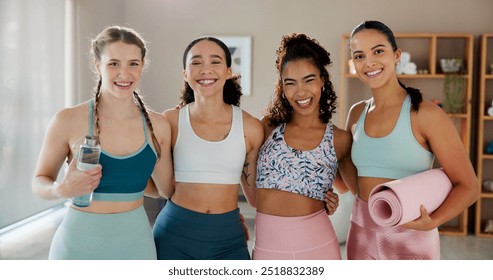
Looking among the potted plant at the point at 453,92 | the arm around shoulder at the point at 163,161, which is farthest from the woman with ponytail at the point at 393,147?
the potted plant at the point at 453,92

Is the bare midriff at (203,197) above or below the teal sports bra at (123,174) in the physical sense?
below

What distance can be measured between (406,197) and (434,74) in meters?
3.29

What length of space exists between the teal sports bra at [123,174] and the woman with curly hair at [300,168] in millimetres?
393

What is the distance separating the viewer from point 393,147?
4.62 ft

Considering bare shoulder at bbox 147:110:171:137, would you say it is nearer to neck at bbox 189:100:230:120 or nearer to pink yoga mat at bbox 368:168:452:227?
neck at bbox 189:100:230:120

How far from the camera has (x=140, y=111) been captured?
1433 mm

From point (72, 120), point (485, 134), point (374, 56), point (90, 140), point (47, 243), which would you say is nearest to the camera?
point (90, 140)

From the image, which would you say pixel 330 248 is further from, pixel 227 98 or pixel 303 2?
pixel 303 2

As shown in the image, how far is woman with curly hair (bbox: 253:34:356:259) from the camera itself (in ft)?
5.05

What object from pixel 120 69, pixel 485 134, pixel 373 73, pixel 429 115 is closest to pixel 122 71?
pixel 120 69

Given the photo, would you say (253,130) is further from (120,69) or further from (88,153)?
(88,153)

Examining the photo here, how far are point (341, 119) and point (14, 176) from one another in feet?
8.79

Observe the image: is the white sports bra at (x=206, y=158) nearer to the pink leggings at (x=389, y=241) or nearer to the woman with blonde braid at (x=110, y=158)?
the woman with blonde braid at (x=110, y=158)

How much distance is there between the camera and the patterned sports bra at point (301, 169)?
5.07 feet
